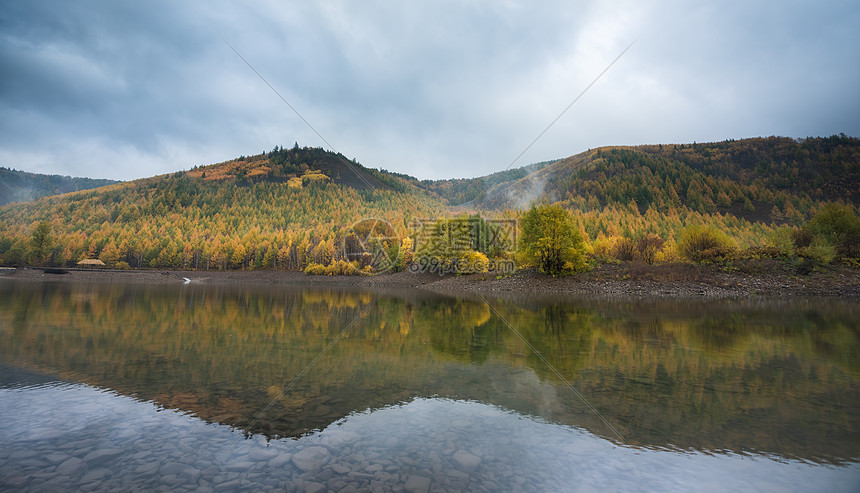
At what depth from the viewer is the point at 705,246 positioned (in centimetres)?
4562

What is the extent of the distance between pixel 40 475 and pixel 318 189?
177966mm

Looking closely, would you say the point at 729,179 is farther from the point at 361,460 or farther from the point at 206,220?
the point at 206,220

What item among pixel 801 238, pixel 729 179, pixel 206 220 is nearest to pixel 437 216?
pixel 206 220

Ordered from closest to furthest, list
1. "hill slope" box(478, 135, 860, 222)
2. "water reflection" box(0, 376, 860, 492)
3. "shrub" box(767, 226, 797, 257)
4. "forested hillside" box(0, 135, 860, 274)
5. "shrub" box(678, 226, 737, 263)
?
"water reflection" box(0, 376, 860, 492)
"shrub" box(767, 226, 797, 257)
"shrub" box(678, 226, 737, 263)
"forested hillside" box(0, 135, 860, 274)
"hill slope" box(478, 135, 860, 222)

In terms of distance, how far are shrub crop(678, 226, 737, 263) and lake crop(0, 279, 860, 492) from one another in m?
37.0

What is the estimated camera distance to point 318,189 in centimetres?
17250

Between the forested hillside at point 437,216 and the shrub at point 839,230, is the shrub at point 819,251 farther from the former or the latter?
the shrub at point 839,230

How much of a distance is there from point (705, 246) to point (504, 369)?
1933 inches

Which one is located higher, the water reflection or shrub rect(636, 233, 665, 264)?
shrub rect(636, 233, 665, 264)

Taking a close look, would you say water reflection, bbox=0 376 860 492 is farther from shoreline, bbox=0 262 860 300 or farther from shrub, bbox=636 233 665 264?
shrub, bbox=636 233 665 264

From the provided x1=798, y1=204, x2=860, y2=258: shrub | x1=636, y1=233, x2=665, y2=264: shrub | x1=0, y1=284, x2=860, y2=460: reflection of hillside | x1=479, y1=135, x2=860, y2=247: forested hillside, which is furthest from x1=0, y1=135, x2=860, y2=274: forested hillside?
x1=0, y1=284, x2=860, y2=460: reflection of hillside

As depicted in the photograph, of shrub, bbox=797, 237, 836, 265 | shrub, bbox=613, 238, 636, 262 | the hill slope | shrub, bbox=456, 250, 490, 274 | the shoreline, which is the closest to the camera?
the shoreline

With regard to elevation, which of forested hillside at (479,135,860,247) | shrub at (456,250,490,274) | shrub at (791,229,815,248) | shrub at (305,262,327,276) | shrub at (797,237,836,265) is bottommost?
shrub at (305,262,327,276)

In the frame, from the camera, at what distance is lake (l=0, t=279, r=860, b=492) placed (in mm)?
4469
